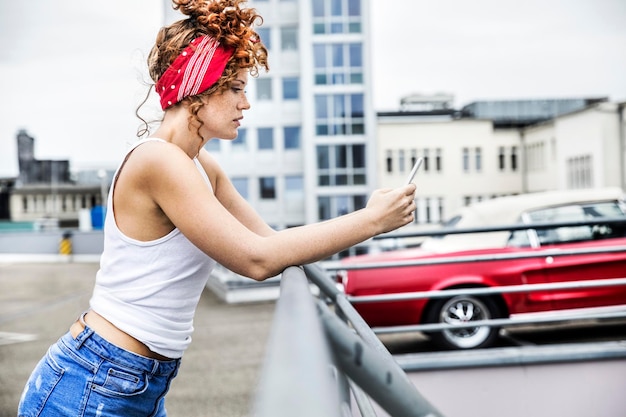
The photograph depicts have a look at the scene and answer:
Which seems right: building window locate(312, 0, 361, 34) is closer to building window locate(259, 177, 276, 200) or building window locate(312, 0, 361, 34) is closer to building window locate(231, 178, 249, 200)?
building window locate(259, 177, 276, 200)

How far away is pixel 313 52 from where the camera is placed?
41.8 meters

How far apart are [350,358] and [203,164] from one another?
31.8 inches

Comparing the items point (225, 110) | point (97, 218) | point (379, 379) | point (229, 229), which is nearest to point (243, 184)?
point (97, 218)

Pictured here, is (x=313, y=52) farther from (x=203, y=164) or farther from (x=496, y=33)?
(x=203, y=164)

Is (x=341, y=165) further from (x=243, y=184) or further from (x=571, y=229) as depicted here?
(x=571, y=229)

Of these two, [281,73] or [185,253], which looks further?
[281,73]

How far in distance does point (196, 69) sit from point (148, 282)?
1.39 feet

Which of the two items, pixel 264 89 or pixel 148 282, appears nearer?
pixel 148 282

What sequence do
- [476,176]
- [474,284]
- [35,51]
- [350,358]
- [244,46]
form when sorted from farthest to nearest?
[476,176] → [35,51] → [474,284] → [244,46] → [350,358]

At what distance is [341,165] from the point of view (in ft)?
137

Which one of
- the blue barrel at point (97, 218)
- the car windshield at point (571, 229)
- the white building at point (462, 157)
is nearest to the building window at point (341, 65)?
the white building at point (462, 157)

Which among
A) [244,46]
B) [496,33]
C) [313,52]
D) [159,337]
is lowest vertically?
[159,337]

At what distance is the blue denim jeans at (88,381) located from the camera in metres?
1.41

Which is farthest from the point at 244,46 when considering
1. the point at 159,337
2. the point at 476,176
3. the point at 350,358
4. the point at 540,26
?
the point at 540,26
